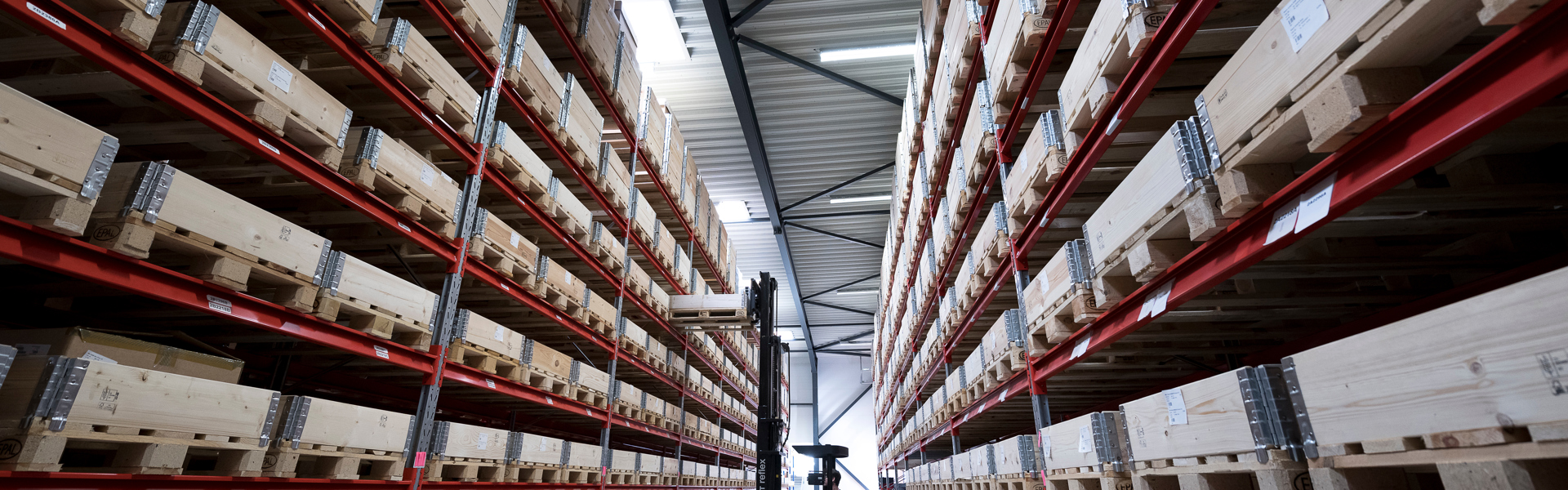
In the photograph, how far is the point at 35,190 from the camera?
9.05 feet

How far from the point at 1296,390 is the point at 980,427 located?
8.21 meters

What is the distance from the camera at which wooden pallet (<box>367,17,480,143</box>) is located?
467 cm

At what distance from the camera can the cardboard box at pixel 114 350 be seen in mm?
3174

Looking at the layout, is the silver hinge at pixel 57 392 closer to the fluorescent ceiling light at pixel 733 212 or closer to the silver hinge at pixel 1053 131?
the silver hinge at pixel 1053 131

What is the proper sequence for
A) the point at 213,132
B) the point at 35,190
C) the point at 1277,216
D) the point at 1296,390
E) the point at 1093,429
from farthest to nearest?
the point at 213,132 < the point at 1093,429 < the point at 35,190 < the point at 1277,216 < the point at 1296,390

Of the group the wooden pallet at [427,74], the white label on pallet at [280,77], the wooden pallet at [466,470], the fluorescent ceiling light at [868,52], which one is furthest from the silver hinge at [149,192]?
the fluorescent ceiling light at [868,52]

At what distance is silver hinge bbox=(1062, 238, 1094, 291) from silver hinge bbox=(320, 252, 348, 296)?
4156 mm

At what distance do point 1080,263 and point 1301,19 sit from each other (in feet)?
6.29

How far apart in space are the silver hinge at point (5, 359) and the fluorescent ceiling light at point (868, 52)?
9.86 metres

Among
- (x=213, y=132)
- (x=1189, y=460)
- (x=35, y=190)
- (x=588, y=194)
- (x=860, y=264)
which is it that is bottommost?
(x=1189, y=460)

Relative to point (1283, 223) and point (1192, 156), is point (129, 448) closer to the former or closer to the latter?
point (1192, 156)

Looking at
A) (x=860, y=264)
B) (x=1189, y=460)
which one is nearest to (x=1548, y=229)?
(x=1189, y=460)

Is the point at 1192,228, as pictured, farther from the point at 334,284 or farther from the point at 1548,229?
the point at 334,284

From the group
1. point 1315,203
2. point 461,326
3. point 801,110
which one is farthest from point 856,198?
point 1315,203
